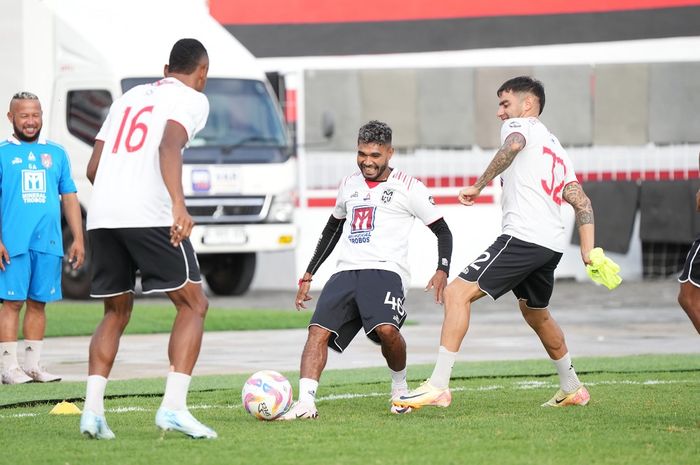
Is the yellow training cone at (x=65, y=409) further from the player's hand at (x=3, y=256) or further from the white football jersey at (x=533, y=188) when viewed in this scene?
the white football jersey at (x=533, y=188)

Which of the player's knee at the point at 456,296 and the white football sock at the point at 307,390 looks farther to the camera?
the player's knee at the point at 456,296

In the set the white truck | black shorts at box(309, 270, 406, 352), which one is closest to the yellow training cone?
black shorts at box(309, 270, 406, 352)

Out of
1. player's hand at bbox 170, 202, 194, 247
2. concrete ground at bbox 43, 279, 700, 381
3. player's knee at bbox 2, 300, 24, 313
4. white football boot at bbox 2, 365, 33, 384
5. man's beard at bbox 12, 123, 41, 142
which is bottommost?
concrete ground at bbox 43, 279, 700, 381

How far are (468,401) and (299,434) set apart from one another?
194 centimetres

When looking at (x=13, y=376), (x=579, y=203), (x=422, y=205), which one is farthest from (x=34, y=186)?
(x=579, y=203)

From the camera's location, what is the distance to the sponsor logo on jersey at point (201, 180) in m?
19.4

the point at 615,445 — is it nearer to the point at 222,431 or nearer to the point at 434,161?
the point at 222,431

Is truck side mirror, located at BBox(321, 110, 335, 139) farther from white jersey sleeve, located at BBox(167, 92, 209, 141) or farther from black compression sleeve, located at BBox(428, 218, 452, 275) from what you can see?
white jersey sleeve, located at BBox(167, 92, 209, 141)

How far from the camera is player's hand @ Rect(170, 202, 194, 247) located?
712cm

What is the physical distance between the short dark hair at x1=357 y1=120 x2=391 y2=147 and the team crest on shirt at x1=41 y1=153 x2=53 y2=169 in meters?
2.96

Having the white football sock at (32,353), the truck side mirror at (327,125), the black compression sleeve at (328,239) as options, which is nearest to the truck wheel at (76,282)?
the truck side mirror at (327,125)

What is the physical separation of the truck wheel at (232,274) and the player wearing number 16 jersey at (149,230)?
A: 14.1m

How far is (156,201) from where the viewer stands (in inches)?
292

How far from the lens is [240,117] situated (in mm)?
19688
